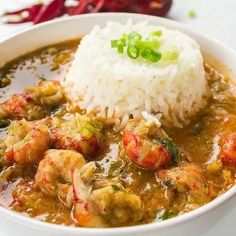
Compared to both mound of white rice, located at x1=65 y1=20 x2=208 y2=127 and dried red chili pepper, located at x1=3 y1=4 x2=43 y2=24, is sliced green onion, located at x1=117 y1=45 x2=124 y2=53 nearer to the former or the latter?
mound of white rice, located at x1=65 y1=20 x2=208 y2=127

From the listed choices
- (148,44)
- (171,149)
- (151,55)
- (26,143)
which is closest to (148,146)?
(171,149)

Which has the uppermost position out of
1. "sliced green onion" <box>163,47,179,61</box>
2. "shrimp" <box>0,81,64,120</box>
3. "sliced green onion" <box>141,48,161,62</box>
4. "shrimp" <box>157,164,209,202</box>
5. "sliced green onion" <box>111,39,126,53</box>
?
"sliced green onion" <box>111,39,126,53</box>

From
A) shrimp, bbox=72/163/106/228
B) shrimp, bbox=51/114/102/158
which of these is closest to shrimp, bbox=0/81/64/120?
shrimp, bbox=51/114/102/158

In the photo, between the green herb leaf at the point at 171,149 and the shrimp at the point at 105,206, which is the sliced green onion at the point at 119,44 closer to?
the green herb leaf at the point at 171,149

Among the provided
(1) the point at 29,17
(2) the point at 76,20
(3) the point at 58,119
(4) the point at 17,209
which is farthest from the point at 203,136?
(1) the point at 29,17

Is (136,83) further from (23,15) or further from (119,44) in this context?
(23,15)

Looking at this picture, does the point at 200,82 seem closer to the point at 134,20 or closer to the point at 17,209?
the point at 134,20

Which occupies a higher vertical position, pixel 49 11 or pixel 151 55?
pixel 151 55
